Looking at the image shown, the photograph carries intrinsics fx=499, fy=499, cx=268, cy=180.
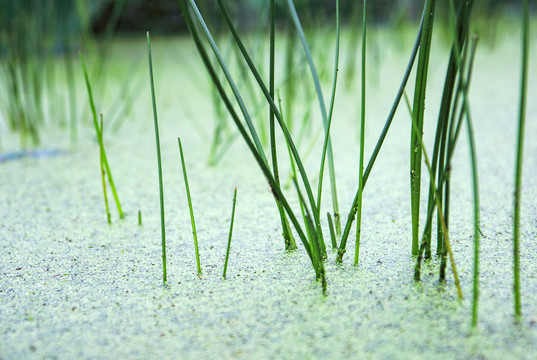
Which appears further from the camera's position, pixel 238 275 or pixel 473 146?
pixel 238 275

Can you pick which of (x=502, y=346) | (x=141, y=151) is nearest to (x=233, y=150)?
(x=141, y=151)

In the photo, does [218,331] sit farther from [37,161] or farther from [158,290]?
[37,161]

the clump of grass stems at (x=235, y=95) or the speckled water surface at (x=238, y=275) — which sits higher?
the clump of grass stems at (x=235, y=95)

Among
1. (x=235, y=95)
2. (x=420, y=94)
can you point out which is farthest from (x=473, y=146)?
(x=235, y=95)

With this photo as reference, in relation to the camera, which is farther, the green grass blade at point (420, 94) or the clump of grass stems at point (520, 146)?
the green grass blade at point (420, 94)

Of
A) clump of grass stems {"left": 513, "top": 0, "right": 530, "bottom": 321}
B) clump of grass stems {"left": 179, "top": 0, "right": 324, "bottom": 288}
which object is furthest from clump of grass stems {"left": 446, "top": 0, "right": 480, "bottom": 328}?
clump of grass stems {"left": 179, "top": 0, "right": 324, "bottom": 288}

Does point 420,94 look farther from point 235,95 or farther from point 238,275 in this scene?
point 238,275

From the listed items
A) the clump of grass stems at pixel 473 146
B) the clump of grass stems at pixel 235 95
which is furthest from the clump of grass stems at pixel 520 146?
the clump of grass stems at pixel 235 95

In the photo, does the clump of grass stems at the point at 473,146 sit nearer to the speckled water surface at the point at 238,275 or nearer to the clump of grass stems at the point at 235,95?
the speckled water surface at the point at 238,275

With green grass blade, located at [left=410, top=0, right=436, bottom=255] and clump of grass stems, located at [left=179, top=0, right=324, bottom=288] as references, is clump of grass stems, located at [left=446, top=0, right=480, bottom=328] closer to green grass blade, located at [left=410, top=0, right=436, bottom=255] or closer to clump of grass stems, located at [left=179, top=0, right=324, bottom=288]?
green grass blade, located at [left=410, top=0, right=436, bottom=255]
